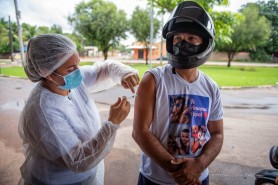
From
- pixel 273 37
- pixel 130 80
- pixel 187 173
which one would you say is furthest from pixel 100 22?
pixel 273 37

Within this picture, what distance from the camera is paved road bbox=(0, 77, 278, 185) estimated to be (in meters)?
3.29

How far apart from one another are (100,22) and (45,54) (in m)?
21.2

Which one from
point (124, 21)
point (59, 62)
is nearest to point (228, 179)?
point (59, 62)

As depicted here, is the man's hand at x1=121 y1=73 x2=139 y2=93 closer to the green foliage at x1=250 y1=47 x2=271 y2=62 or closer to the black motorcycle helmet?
the black motorcycle helmet

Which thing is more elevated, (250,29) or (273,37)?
(250,29)

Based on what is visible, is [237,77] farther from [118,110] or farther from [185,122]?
[118,110]

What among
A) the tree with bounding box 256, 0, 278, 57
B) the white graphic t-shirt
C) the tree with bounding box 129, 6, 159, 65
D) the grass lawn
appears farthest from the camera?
the tree with bounding box 256, 0, 278, 57

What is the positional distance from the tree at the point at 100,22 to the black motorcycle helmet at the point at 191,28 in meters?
21.2

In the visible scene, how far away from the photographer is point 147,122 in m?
1.47

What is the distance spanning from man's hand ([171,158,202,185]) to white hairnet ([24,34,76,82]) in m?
1.04

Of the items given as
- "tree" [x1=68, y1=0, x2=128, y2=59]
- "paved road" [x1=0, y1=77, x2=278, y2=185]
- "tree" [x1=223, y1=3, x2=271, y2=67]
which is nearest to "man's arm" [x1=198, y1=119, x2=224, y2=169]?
"paved road" [x1=0, y1=77, x2=278, y2=185]

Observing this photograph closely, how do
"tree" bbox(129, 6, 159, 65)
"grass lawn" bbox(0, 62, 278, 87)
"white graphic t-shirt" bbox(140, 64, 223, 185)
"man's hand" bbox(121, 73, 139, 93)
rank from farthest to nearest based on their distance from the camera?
"tree" bbox(129, 6, 159, 65) < "grass lawn" bbox(0, 62, 278, 87) < "man's hand" bbox(121, 73, 139, 93) < "white graphic t-shirt" bbox(140, 64, 223, 185)

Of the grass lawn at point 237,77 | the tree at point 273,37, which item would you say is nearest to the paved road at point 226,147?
the grass lawn at point 237,77

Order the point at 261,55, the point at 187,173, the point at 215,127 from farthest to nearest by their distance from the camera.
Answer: the point at 261,55 → the point at 215,127 → the point at 187,173
